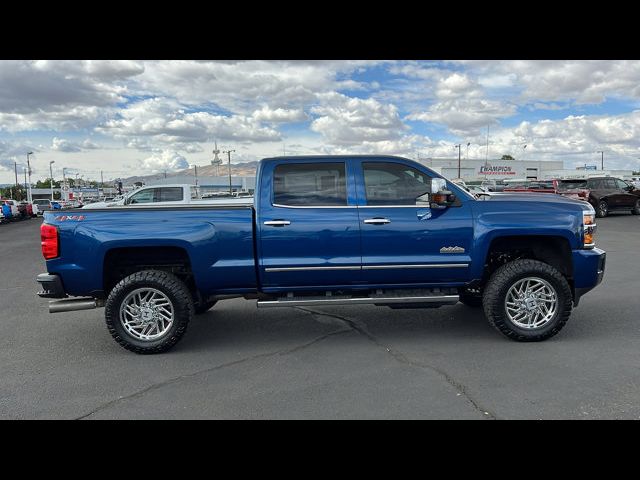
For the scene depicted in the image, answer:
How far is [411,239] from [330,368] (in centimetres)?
158

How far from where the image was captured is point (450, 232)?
5.00 metres

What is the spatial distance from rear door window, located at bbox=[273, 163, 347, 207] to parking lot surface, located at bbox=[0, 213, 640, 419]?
5.11 feet

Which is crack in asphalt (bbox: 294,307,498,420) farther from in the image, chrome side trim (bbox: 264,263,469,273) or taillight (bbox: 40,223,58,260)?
taillight (bbox: 40,223,58,260)

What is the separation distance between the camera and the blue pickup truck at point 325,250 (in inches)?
191

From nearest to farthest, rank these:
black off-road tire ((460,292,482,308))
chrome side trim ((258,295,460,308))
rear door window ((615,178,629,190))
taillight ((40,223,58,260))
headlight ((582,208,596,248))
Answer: taillight ((40,223,58,260))
chrome side trim ((258,295,460,308))
headlight ((582,208,596,248))
black off-road tire ((460,292,482,308))
rear door window ((615,178,629,190))

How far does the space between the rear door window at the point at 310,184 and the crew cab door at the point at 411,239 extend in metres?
0.26

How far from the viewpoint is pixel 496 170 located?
310 ft

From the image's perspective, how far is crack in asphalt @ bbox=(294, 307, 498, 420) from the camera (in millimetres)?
3578

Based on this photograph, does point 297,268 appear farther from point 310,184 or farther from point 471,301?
point 471,301

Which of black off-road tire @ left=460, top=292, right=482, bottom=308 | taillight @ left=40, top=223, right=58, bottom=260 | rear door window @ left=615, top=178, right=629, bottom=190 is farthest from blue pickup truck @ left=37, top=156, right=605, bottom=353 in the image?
rear door window @ left=615, top=178, right=629, bottom=190

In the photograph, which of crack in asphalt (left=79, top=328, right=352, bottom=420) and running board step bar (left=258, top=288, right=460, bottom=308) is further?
running board step bar (left=258, top=288, right=460, bottom=308)

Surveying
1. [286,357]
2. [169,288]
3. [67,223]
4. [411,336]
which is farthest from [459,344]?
[67,223]

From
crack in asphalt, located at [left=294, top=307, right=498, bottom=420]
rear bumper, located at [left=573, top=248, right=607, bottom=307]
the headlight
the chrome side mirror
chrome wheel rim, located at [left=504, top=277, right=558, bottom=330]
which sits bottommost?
crack in asphalt, located at [left=294, top=307, right=498, bottom=420]

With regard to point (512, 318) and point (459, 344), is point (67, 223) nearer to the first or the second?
point (459, 344)
